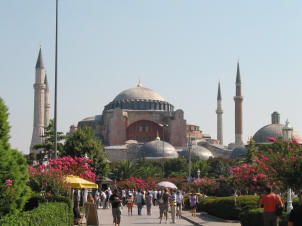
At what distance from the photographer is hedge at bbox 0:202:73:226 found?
800 centimetres

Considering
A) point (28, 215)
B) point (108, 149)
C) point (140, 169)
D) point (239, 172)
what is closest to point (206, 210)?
point (239, 172)

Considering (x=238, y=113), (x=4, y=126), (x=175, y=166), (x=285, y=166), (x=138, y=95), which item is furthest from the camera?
(x=138, y=95)

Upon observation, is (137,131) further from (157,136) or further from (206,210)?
(206,210)

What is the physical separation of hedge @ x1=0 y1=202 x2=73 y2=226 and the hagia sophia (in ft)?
184

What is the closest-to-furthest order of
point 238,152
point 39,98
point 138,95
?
1. point 39,98
2. point 238,152
3. point 138,95

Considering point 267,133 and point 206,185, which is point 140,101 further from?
point 206,185

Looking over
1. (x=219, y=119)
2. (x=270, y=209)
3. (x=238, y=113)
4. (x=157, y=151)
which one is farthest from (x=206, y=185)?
(x=219, y=119)

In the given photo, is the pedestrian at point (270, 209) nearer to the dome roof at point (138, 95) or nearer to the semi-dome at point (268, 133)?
the semi-dome at point (268, 133)

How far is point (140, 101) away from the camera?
92875mm

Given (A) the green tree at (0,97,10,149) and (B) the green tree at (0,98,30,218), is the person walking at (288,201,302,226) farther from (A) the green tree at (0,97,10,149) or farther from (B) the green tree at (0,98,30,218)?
(A) the green tree at (0,97,10,149)

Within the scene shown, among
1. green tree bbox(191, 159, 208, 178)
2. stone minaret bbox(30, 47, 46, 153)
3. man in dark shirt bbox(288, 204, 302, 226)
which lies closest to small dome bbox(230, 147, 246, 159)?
green tree bbox(191, 159, 208, 178)

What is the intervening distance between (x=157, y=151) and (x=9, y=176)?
2679 inches

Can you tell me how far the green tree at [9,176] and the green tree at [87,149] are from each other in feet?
69.3

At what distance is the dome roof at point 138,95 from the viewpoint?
9381 cm
